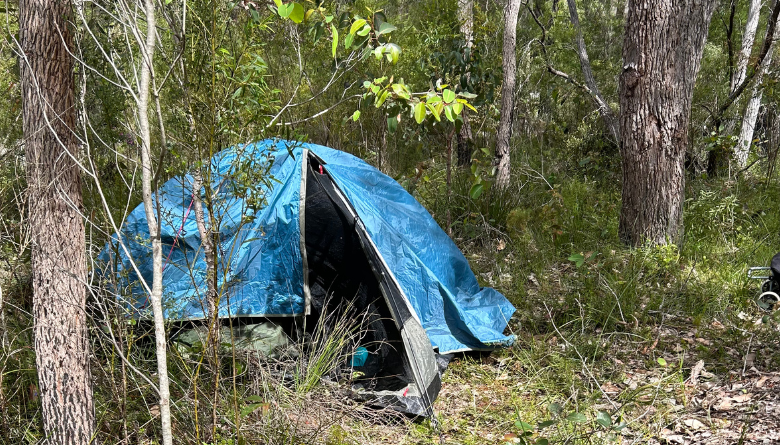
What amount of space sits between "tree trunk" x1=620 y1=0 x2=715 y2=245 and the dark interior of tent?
2.29 m

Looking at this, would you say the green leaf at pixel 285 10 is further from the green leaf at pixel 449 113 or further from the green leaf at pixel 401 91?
the green leaf at pixel 449 113

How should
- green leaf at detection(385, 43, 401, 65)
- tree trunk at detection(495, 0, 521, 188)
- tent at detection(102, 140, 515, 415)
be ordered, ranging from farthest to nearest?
1. tree trunk at detection(495, 0, 521, 188)
2. tent at detection(102, 140, 515, 415)
3. green leaf at detection(385, 43, 401, 65)

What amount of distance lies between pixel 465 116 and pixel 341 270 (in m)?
3.32

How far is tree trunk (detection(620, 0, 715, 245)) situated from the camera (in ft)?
15.0

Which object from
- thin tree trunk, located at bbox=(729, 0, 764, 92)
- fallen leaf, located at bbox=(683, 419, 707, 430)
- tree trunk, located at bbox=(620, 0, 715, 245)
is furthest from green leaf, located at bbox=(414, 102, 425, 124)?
thin tree trunk, located at bbox=(729, 0, 764, 92)

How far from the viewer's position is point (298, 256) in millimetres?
3885

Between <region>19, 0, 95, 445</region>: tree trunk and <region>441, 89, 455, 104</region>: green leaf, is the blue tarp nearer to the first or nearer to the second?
<region>19, 0, 95, 445</region>: tree trunk

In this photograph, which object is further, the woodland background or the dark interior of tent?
the dark interior of tent

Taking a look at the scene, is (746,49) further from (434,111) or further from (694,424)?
(434,111)

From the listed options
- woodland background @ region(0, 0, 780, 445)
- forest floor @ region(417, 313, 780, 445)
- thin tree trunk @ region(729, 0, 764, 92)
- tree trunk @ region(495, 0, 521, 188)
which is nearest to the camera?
woodland background @ region(0, 0, 780, 445)

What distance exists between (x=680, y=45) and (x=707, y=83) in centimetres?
370

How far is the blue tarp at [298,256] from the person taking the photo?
149 inches

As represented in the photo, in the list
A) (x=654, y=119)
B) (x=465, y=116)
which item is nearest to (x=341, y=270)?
(x=654, y=119)

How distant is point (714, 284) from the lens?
14.3ft
